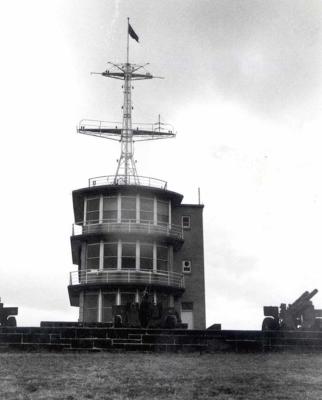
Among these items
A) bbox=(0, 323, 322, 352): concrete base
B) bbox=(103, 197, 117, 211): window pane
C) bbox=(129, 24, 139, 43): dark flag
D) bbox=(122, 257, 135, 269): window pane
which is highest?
bbox=(129, 24, 139, 43): dark flag

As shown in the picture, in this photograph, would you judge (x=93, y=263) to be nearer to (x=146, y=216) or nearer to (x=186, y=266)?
(x=146, y=216)

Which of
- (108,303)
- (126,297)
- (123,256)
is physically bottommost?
(108,303)

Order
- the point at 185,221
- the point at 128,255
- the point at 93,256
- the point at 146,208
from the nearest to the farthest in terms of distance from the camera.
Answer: the point at 128,255
the point at 93,256
the point at 146,208
the point at 185,221

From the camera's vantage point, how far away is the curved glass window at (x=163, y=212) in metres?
37.0

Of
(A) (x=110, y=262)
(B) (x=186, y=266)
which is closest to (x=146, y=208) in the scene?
(A) (x=110, y=262)

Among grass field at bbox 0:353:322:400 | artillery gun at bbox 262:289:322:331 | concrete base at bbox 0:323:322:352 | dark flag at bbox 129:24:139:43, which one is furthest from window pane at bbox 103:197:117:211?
grass field at bbox 0:353:322:400

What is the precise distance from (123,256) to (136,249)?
0.88m

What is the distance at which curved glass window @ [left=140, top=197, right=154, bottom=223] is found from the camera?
3647cm

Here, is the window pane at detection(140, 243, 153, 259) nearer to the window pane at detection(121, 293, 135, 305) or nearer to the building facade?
the building facade

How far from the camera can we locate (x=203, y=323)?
36.7 meters

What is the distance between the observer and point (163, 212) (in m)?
37.3

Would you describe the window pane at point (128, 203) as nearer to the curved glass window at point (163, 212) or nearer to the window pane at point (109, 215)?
the window pane at point (109, 215)

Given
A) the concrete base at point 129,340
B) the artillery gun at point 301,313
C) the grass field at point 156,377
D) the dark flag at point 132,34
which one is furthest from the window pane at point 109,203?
the grass field at point 156,377

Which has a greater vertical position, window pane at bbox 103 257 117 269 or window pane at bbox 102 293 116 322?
window pane at bbox 103 257 117 269
